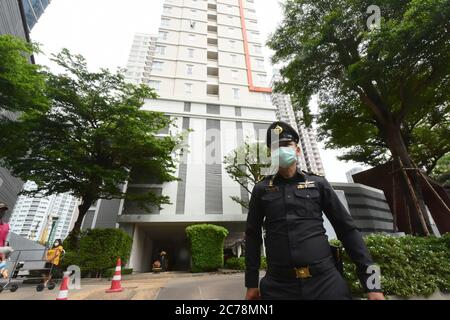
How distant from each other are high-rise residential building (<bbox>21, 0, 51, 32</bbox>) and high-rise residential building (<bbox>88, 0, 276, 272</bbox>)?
1404cm

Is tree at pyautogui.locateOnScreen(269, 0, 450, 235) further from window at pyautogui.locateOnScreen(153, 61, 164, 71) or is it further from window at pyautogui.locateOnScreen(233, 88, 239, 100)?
window at pyautogui.locateOnScreen(153, 61, 164, 71)

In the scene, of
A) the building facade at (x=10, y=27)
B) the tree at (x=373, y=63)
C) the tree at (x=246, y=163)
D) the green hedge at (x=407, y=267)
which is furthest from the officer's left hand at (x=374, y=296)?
the building facade at (x=10, y=27)

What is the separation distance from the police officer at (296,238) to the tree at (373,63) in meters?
6.66

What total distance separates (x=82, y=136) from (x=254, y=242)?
38.9ft

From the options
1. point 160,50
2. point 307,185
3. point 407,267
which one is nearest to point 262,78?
point 160,50

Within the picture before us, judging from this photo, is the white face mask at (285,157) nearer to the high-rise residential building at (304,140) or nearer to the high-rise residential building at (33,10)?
the high-rise residential building at (33,10)

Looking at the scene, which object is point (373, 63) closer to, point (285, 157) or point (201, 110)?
point (285, 157)

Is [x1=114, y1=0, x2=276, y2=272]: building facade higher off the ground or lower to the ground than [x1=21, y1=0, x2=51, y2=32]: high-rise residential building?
lower

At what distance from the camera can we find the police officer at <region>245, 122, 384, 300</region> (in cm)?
149

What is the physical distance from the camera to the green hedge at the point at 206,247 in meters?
11.8

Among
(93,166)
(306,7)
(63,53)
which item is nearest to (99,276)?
(93,166)

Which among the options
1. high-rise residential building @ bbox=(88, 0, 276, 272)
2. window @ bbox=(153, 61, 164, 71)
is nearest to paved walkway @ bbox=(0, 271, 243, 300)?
high-rise residential building @ bbox=(88, 0, 276, 272)

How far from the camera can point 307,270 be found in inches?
59.8
